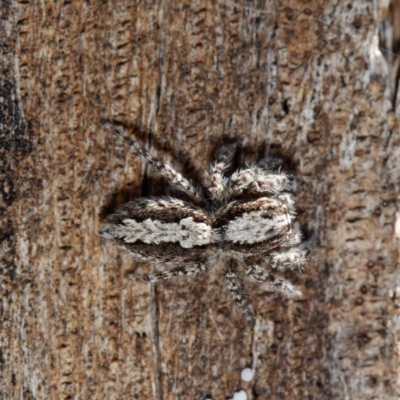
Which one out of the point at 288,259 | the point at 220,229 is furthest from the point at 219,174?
the point at 288,259

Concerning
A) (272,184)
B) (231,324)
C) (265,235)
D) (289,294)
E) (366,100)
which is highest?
(366,100)

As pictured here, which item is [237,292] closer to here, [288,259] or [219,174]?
[288,259]

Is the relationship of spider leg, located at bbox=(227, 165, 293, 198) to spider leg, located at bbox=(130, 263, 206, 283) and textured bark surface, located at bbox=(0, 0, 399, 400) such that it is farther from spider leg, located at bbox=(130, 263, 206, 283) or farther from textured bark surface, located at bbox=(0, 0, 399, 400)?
spider leg, located at bbox=(130, 263, 206, 283)

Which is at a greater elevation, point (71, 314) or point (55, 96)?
point (55, 96)

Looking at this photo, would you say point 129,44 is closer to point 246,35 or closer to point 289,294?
point 246,35

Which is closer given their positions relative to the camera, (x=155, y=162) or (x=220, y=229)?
(x=155, y=162)

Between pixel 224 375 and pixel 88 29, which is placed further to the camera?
pixel 224 375

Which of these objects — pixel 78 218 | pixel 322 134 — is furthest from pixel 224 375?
pixel 322 134
